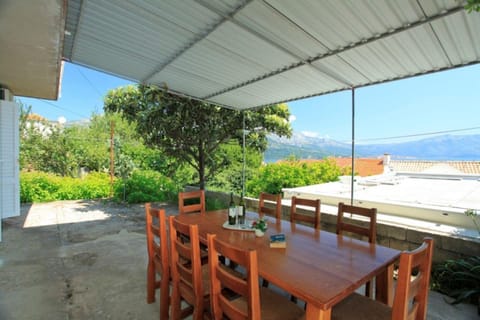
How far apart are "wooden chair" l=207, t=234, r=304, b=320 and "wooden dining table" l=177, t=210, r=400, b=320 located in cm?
17

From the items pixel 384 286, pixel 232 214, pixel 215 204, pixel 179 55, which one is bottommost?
pixel 215 204

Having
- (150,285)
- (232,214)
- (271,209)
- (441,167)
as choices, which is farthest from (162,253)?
(441,167)

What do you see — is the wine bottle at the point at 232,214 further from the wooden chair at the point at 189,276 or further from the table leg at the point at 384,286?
the table leg at the point at 384,286

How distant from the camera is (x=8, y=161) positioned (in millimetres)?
4238

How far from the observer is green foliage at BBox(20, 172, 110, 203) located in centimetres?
668

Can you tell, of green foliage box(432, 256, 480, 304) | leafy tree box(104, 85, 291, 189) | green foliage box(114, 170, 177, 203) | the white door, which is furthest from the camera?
green foliage box(114, 170, 177, 203)

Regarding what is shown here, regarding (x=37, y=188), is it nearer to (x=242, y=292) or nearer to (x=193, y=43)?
(x=193, y=43)

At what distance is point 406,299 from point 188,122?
5.45 m

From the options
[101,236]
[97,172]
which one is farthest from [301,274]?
[97,172]

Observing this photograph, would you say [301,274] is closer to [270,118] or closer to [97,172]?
[270,118]

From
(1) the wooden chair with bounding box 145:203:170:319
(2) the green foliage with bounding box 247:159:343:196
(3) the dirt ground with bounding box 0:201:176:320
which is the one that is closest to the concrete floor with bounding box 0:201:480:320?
(3) the dirt ground with bounding box 0:201:176:320

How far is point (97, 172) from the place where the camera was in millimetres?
8555

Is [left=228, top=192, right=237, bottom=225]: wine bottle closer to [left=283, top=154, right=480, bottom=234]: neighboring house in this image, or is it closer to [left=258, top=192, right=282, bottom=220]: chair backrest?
[left=258, top=192, right=282, bottom=220]: chair backrest

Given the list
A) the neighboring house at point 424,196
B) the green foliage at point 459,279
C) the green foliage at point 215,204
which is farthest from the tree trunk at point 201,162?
the green foliage at point 459,279
